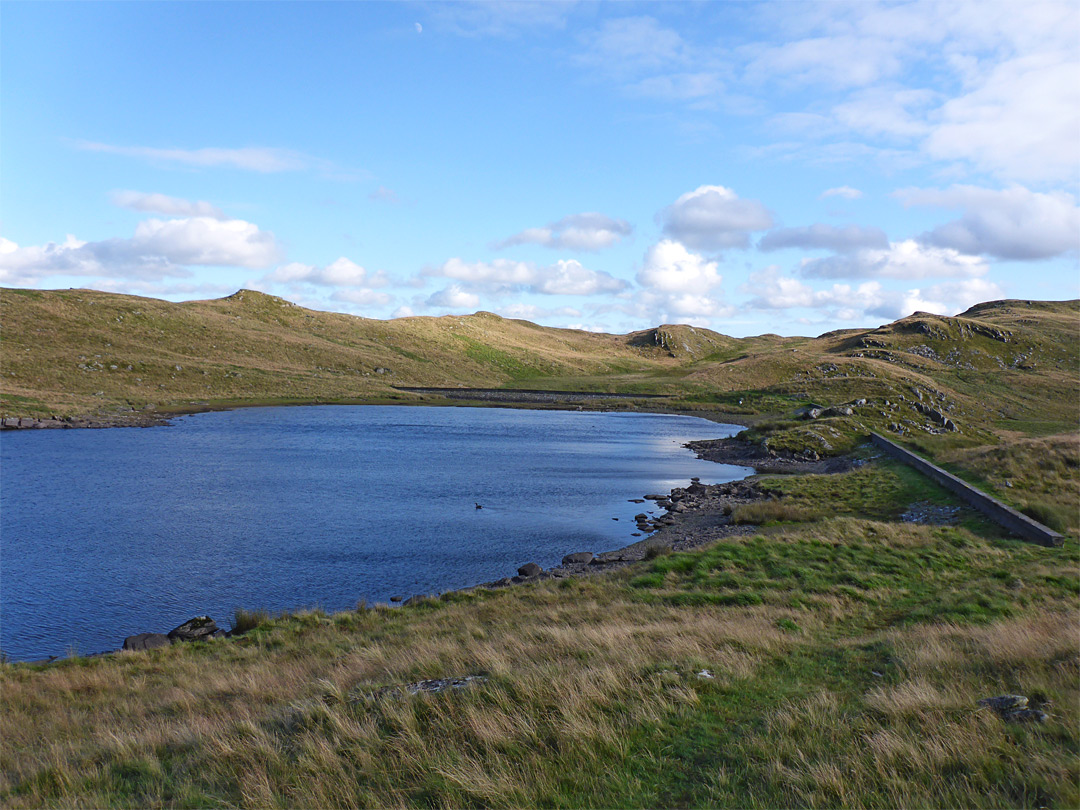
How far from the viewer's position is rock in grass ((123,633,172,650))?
18.6 m

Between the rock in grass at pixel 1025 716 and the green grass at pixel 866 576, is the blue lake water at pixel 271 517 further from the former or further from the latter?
the rock in grass at pixel 1025 716

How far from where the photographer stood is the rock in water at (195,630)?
1931 cm

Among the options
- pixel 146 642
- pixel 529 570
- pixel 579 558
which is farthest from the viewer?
pixel 579 558

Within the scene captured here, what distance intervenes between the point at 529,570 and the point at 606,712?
17652 mm

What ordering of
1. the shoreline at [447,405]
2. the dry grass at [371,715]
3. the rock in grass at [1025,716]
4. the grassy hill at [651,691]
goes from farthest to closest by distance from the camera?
the shoreline at [447,405], the rock in grass at [1025,716], the dry grass at [371,715], the grassy hill at [651,691]

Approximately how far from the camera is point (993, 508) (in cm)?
2811

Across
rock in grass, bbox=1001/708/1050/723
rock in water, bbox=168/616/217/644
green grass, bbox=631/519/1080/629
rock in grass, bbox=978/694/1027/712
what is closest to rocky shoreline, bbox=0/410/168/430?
rock in water, bbox=168/616/217/644

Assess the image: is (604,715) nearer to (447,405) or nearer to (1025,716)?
(1025,716)

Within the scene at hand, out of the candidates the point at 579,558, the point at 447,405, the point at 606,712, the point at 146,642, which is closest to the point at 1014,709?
the point at 606,712

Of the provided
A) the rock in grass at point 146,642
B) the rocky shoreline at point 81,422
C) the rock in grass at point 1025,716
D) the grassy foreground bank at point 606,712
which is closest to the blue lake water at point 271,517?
the rock in grass at point 146,642

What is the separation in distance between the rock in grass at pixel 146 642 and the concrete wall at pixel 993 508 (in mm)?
29352

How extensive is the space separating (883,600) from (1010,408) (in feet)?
332

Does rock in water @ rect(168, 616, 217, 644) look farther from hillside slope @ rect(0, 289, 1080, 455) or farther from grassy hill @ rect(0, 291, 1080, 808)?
hillside slope @ rect(0, 289, 1080, 455)

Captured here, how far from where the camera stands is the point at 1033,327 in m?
161
